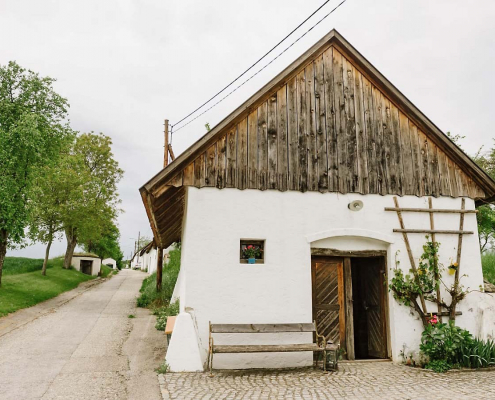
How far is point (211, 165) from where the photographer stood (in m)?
8.73

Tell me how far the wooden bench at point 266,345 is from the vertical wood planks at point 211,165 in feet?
9.51

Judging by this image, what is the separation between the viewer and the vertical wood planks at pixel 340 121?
30.3ft

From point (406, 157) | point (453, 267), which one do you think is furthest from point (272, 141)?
point (453, 267)

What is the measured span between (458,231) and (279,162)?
14.6ft

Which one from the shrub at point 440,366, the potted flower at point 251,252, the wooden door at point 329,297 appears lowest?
the shrub at point 440,366

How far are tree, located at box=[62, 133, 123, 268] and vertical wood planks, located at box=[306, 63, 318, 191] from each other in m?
19.6

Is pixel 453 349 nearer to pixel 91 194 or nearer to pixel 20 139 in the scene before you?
pixel 20 139

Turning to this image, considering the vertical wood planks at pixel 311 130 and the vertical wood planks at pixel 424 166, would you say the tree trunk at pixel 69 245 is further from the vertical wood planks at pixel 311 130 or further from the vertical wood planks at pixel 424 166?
the vertical wood planks at pixel 424 166

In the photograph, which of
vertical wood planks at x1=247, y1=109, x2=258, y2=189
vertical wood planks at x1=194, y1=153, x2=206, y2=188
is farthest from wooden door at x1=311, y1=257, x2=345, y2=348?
vertical wood planks at x1=194, y1=153, x2=206, y2=188

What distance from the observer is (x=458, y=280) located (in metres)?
9.14

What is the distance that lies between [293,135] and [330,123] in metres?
0.99

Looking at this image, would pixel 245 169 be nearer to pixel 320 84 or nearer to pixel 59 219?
pixel 320 84

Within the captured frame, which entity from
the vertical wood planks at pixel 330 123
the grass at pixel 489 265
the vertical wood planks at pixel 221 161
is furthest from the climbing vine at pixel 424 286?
the grass at pixel 489 265

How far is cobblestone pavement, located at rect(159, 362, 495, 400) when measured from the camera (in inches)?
248
